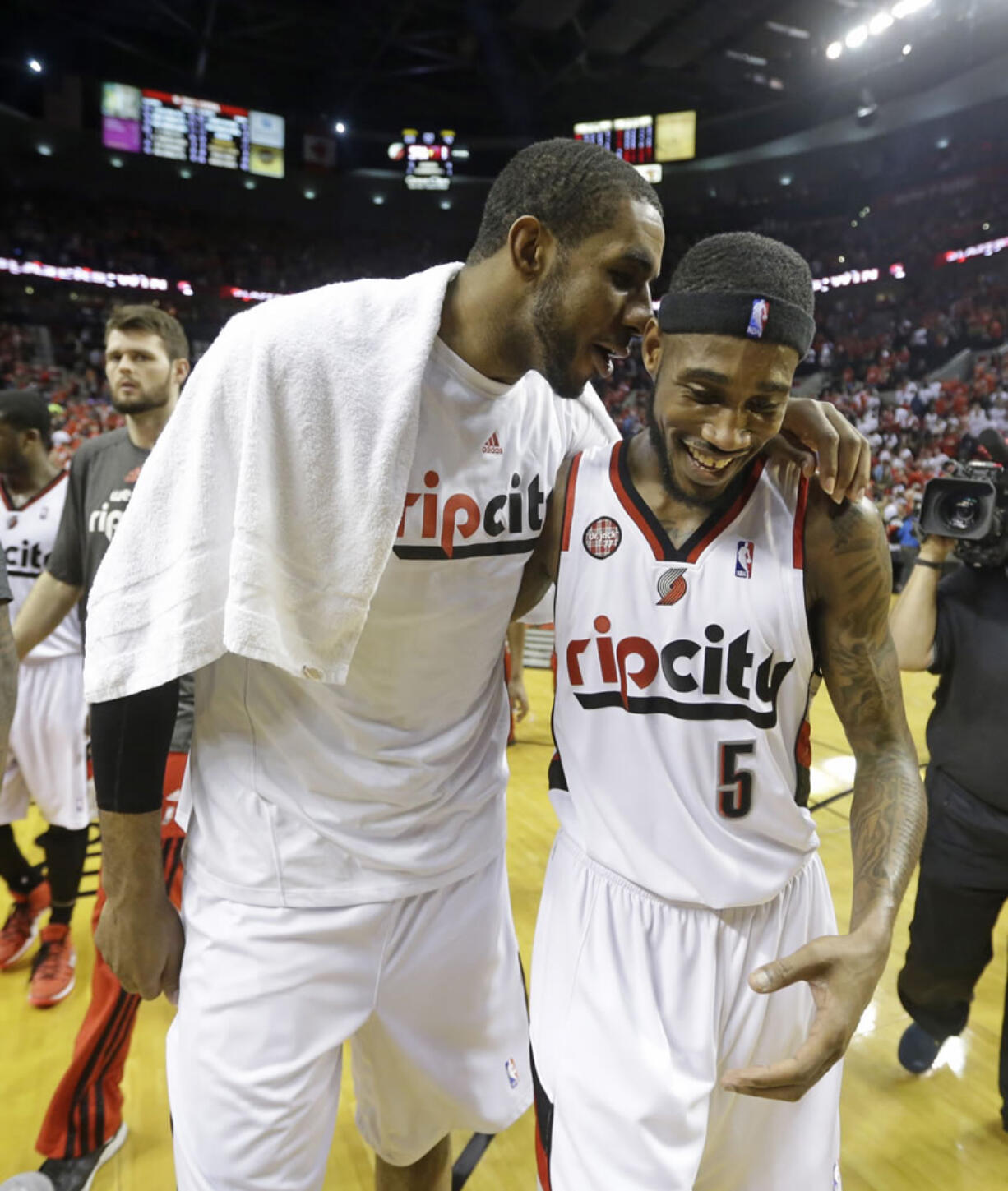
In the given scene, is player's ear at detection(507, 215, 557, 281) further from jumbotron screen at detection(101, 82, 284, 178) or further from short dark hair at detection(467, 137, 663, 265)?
jumbotron screen at detection(101, 82, 284, 178)

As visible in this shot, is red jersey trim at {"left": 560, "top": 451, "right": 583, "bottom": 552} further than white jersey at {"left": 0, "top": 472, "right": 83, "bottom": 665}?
No

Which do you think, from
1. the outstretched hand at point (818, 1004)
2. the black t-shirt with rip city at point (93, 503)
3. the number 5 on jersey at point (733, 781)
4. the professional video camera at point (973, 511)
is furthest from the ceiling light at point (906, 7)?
the outstretched hand at point (818, 1004)

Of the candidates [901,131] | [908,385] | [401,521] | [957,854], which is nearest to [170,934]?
[401,521]

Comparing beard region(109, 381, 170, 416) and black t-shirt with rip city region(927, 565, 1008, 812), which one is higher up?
beard region(109, 381, 170, 416)

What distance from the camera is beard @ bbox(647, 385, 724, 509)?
1.43 meters

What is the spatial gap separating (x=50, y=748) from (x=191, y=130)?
72.8 feet

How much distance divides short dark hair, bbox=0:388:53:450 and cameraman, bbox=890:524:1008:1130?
3162 millimetres

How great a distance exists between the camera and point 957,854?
238 cm

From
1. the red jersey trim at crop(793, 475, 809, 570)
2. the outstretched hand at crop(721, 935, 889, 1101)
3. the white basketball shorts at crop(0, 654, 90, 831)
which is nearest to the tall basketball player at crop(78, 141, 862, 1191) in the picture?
the red jersey trim at crop(793, 475, 809, 570)

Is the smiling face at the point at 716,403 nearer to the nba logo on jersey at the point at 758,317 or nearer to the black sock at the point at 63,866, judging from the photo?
the nba logo on jersey at the point at 758,317

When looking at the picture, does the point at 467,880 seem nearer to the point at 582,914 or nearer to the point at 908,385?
the point at 582,914

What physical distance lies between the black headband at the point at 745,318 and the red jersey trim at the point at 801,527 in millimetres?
217

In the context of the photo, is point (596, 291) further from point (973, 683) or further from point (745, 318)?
point (973, 683)

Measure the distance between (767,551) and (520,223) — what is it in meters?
0.69
